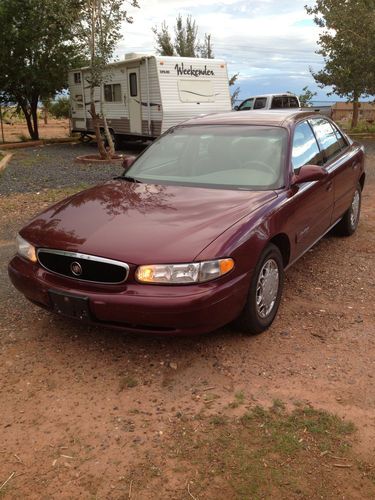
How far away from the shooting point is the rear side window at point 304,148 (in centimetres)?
439

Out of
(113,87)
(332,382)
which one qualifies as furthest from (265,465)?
(113,87)

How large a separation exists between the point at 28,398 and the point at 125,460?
0.84 meters

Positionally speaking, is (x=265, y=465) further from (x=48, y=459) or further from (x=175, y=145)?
(x=175, y=145)

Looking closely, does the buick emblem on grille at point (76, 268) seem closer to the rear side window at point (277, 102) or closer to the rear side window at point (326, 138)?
the rear side window at point (326, 138)

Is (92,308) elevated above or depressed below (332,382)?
above

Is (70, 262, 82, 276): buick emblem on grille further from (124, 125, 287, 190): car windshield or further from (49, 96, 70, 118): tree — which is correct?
(49, 96, 70, 118): tree

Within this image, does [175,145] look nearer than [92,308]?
No

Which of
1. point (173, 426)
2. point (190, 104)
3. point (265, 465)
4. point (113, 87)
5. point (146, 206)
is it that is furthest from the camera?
point (113, 87)

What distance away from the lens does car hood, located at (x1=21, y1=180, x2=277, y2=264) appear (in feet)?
10.3

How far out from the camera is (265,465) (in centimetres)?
240

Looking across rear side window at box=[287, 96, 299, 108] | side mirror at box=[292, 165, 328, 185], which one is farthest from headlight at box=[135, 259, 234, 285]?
rear side window at box=[287, 96, 299, 108]

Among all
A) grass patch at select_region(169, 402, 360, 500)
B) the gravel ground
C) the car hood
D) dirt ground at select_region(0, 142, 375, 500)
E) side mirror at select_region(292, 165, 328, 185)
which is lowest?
the gravel ground

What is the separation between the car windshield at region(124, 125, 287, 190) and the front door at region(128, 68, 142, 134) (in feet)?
33.7

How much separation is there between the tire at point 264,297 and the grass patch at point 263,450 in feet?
2.35
